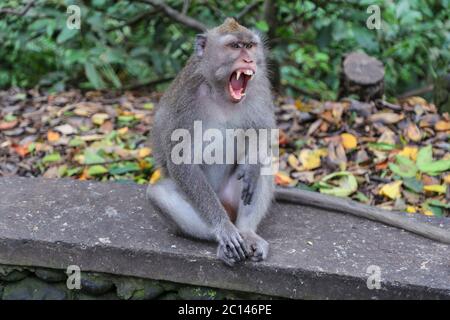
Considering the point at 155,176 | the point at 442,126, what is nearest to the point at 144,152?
the point at 155,176

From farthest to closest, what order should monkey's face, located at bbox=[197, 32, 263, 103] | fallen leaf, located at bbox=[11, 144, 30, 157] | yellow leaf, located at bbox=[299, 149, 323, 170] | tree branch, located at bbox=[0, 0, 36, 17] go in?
tree branch, located at bbox=[0, 0, 36, 17], fallen leaf, located at bbox=[11, 144, 30, 157], yellow leaf, located at bbox=[299, 149, 323, 170], monkey's face, located at bbox=[197, 32, 263, 103]

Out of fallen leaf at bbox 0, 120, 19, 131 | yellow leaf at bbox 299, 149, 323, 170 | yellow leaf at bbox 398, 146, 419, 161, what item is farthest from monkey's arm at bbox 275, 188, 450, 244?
fallen leaf at bbox 0, 120, 19, 131

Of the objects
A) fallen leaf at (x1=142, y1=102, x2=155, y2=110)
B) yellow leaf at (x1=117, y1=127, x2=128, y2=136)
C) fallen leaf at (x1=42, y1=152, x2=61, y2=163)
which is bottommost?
fallen leaf at (x1=42, y1=152, x2=61, y2=163)

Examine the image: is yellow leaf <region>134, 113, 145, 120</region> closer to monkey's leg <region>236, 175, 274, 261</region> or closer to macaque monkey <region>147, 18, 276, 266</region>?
macaque monkey <region>147, 18, 276, 266</region>

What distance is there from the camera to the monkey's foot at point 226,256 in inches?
126

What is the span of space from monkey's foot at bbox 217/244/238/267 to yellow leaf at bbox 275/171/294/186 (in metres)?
1.64

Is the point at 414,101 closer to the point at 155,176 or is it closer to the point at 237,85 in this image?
the point at 155,176

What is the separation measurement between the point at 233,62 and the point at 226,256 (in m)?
0.97

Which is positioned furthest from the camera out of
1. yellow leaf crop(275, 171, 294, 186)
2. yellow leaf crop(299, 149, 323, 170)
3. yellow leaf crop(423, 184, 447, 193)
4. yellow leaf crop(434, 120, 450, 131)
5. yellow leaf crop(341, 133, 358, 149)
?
yellow leaf crop(434, 120, 450, 131)

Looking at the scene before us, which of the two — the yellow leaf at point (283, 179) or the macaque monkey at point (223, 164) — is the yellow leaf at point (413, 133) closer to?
the yellow leaf at point (283, 179)

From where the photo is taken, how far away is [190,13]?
6.60 metres

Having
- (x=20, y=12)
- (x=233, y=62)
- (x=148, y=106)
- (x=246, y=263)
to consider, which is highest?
(x=20, y=12)

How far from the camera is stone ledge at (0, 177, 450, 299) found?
3.10 m

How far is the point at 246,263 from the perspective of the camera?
321cm
